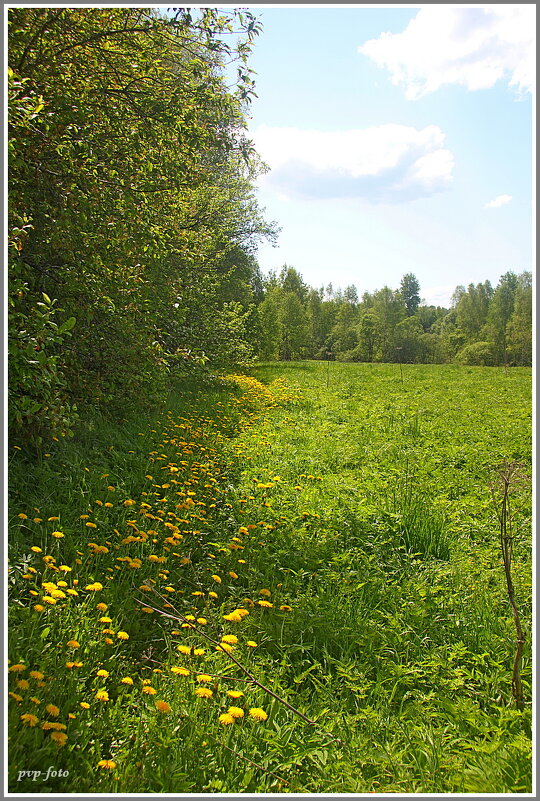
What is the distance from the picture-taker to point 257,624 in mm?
2562

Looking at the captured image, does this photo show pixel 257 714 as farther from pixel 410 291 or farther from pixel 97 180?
pixel 410 291

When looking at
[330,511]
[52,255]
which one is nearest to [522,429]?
[330,511]

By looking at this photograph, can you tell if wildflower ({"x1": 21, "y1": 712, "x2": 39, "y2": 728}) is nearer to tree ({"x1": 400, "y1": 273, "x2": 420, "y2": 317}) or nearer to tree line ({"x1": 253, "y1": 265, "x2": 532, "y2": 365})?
tree line ({"x1": 253, "y1": 265, "x2": 532, "y2": 365})

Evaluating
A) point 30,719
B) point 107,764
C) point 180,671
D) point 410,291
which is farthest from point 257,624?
point 410,291

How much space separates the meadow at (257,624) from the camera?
5.46 ft

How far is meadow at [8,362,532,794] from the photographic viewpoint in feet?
5.46

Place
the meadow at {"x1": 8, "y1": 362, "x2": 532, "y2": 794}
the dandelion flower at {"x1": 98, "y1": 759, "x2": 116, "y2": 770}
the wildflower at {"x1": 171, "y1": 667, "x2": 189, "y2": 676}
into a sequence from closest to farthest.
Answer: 1. the dandelion flower at {"x1": 98, "y1": 759, "x2": 116, "y2": 770}
2. the meadow at {"x1": 8, "y1": 362, "x2": 532, "y2": 794}
3. the wildflower at {"x1": 171, "y1": 667, "x2": 189, "y2": 676}

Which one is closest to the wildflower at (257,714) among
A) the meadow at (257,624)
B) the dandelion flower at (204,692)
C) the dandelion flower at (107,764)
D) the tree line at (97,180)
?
the meadow at (257,624)

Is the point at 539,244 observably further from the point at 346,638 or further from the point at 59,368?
the point at 59,368

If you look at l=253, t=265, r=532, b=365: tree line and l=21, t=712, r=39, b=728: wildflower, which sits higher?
l=253, t=265, r=532, b=365: tree line

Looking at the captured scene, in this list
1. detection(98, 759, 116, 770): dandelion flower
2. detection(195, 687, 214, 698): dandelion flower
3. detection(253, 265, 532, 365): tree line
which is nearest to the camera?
detection(98, 759, 116, 770): dandelion flower

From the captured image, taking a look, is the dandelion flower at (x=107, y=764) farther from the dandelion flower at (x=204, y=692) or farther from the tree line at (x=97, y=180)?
the tree line at (x=97, y=180)

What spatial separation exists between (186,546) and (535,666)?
2276 millimetres

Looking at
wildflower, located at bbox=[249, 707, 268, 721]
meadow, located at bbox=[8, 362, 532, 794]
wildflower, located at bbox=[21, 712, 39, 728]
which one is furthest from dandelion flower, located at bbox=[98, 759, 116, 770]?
wildflower, located at bbox=[249, 707, 268, 721]
